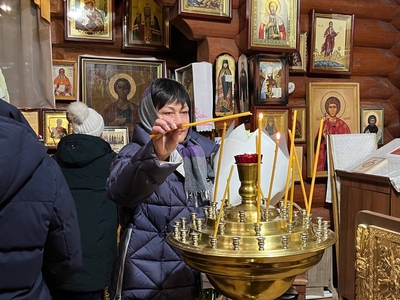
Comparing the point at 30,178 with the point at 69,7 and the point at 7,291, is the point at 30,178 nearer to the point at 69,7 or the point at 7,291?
the point at 7,291

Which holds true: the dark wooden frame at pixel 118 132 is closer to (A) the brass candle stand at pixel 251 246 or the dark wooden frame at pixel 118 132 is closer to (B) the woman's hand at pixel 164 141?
(B) the woman's hand at pixel 164 141

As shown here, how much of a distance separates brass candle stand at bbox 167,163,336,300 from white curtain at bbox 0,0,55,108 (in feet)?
7.03

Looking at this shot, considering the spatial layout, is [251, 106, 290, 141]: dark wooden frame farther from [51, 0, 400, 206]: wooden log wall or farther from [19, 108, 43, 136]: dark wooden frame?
[19, 108, 43, 136]: dark wooden frame

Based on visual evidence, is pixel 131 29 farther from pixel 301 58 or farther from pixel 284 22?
pixel 301 58

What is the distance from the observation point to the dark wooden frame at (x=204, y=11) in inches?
91.9

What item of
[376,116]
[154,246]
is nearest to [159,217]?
[154,246]

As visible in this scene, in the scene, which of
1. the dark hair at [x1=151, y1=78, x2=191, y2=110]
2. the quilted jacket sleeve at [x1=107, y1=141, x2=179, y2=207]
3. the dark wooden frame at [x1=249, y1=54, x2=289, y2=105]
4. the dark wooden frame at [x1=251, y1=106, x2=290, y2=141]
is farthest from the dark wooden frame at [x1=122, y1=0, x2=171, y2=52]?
the quilted jacket sleeve at [x1=107, y1=141, x2=179, y2=207]

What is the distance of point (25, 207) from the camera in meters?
0.89

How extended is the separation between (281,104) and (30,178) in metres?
1.93

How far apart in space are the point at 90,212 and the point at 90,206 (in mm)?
28

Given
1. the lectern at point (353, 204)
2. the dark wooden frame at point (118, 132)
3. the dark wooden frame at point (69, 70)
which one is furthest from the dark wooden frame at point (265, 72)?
the dark wooden frame at point (69, 70)

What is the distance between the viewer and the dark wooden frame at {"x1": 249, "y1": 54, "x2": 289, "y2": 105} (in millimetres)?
2496

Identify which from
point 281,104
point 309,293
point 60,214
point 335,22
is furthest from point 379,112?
point 60,214

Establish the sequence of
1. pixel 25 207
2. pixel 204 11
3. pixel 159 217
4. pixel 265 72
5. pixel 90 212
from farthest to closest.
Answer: pixel 265 72, pixel 204 11, pixel 90 212, pixel 159 217, pixel 25 207
